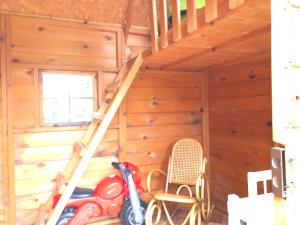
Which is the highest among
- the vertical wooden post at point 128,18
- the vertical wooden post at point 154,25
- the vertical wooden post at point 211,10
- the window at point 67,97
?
the vertical wooden post at point 128,18

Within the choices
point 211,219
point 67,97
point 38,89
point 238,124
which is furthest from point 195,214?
point 38,89

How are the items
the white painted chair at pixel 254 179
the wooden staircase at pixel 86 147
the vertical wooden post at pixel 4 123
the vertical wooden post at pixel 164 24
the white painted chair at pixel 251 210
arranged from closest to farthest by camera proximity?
1. the white painted chair at pixel 251 210
2. the white painted chair at pixel 254 179
3. the vertical wooden post at pixel 164 24
4. the wooden staircase at pixel 86 147
5. the vertical wooden post at pixel 4 123

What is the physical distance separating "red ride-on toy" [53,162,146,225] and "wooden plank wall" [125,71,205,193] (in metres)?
0.39

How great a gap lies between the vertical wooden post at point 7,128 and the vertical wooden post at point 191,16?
1.70 m

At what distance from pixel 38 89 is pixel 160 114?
1.34m

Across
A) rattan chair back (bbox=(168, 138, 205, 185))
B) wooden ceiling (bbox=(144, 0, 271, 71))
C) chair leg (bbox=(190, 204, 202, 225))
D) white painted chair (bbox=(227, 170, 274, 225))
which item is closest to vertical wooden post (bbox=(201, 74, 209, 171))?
wooden ceiling (bbox=(144, 0, 271, 71))

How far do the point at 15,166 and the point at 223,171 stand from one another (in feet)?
7.42

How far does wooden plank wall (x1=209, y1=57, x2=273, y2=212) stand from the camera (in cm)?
256

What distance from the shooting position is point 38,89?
2.50 meters

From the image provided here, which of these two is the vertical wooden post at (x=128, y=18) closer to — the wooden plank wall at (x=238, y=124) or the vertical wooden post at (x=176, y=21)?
the vertical wooden post at (x=176, y=21)

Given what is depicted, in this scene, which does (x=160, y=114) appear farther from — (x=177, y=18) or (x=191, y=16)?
(x=191, y=16)

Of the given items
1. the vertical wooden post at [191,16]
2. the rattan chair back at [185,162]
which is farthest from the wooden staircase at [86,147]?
the rattan chair back at [185,162]

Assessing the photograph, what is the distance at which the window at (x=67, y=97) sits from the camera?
2564 mm

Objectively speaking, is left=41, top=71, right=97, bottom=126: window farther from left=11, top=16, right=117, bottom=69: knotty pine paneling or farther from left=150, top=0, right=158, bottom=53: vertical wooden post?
left=150, top=0, right=158, bottom=53: vertical wooden post
